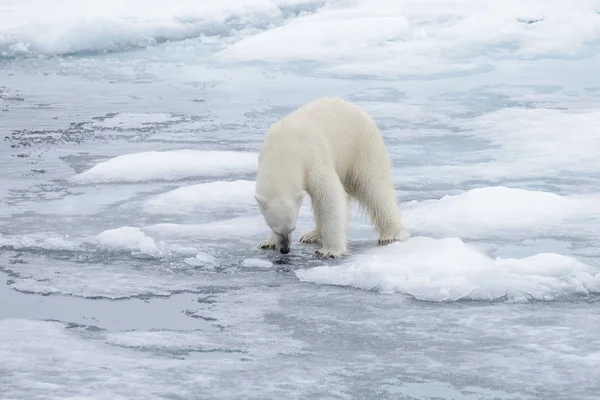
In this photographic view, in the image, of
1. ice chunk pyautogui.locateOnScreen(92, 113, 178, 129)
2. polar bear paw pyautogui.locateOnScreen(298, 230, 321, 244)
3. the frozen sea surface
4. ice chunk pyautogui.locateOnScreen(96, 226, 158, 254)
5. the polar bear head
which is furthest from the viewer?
ice chunk pyautogui.locateOnScreen(92, 113, 178, 129)

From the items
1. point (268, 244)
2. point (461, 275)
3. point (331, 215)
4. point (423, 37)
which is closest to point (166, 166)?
point (268, 244)

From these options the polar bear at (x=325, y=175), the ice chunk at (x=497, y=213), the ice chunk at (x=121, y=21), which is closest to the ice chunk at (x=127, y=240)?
the polar bear at (x=325, y=175)

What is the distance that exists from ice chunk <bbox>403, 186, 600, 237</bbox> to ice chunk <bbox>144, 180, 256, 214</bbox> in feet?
3.59

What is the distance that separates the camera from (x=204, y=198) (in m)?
6.73

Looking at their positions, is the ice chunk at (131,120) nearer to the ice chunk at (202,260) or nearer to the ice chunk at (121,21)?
the ice chunk at (202,260)

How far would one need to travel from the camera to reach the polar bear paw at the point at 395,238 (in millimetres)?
5676

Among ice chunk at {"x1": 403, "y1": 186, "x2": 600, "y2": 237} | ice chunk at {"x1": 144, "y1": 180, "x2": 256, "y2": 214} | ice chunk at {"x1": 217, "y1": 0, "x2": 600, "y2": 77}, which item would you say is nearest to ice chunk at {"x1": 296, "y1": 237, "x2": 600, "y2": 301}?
ice chunk at {"x1": 403, "y1": 186, "x2": 600, "y2": 237}

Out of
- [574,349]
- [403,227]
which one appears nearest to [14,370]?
[574,349]

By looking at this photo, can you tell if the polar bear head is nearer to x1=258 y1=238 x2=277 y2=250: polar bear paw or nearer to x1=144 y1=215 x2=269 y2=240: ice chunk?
x1=258 y1=238 x2=277 y2=250: polar bear paw

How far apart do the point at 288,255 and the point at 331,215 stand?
326mm

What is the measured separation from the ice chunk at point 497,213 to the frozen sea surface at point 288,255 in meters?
0.02

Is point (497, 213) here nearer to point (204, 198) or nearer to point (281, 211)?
point (281, 211)

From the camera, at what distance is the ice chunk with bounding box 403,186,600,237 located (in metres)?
5.91

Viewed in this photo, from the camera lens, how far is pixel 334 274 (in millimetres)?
4918
